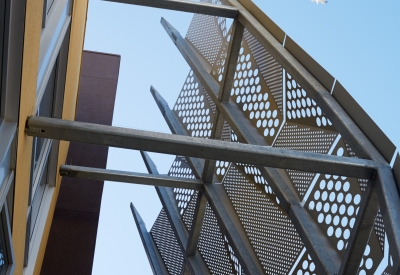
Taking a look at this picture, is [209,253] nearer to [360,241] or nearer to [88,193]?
[88,193]

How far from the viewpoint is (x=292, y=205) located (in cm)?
393

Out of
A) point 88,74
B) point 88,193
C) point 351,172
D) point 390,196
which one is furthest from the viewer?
point 88,74

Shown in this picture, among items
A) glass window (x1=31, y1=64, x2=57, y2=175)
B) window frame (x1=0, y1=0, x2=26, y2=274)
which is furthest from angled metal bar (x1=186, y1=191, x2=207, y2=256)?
window frame (x1=0, y1=0, x2=26, y2=274)

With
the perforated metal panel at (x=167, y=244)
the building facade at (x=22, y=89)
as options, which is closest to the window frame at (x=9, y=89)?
the building facade at (x=22, y=89)

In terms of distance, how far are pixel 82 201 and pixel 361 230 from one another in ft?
15.0

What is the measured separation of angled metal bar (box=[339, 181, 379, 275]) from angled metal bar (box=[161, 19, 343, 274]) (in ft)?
0.57

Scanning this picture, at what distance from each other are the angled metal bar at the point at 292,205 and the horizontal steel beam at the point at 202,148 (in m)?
0.09

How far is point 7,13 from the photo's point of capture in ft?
7.24

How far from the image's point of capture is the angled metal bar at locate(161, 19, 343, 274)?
3406 mm

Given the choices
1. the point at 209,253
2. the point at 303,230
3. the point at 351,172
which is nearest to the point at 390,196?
the point at 351,172

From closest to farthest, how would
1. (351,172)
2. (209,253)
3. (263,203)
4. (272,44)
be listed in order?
(351,172)
(272,44)
(263,203)
(209,253)

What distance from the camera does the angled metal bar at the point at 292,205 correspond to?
3406 mm

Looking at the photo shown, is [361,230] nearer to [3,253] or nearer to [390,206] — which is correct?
[390,206]

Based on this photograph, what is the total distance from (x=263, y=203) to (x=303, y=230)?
1117mm
